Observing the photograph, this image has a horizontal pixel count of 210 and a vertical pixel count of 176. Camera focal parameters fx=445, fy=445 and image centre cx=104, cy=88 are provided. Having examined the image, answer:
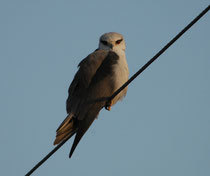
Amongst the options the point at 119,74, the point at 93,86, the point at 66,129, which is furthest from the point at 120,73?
the point at 66,129

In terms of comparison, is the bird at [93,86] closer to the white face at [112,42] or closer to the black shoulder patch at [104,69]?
the black shoulder patch at [104,69]

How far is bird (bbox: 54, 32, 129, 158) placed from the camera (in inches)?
212

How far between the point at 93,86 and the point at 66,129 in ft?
2.59

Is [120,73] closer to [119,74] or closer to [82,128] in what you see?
[119,74]

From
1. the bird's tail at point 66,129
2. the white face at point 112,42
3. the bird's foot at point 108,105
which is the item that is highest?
the white face at point 112,42

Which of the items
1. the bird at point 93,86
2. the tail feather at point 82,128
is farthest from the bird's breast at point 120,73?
the tail feather at point 82,128

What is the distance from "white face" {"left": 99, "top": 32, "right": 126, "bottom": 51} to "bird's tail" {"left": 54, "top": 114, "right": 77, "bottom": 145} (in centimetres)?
151

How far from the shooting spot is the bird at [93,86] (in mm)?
5391

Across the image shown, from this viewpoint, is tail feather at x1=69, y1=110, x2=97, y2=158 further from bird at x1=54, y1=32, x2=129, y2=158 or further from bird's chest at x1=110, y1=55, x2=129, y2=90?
bird's chest at x1=110, y1=55, x2=129, y2=90

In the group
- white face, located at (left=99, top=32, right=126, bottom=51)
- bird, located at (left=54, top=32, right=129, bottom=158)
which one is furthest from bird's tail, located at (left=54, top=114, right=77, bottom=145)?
white face, located at (left=99, top=32, right=126, bottom=51)

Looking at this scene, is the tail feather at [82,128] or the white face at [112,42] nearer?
the tail feather at [82,128]

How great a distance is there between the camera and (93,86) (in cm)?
571

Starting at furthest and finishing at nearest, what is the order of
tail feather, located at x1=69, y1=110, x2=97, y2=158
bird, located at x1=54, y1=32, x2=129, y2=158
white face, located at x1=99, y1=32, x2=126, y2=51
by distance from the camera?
white face, located at x1=99, y1=32, x2=126, y2=51, bird, located at x1=54, y1=32, x2=129, y2=158, tail feather, located at x1=69, y1=110, x2=97, y2=158

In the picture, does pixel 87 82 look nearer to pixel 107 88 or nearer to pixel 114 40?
pixel 107 88
